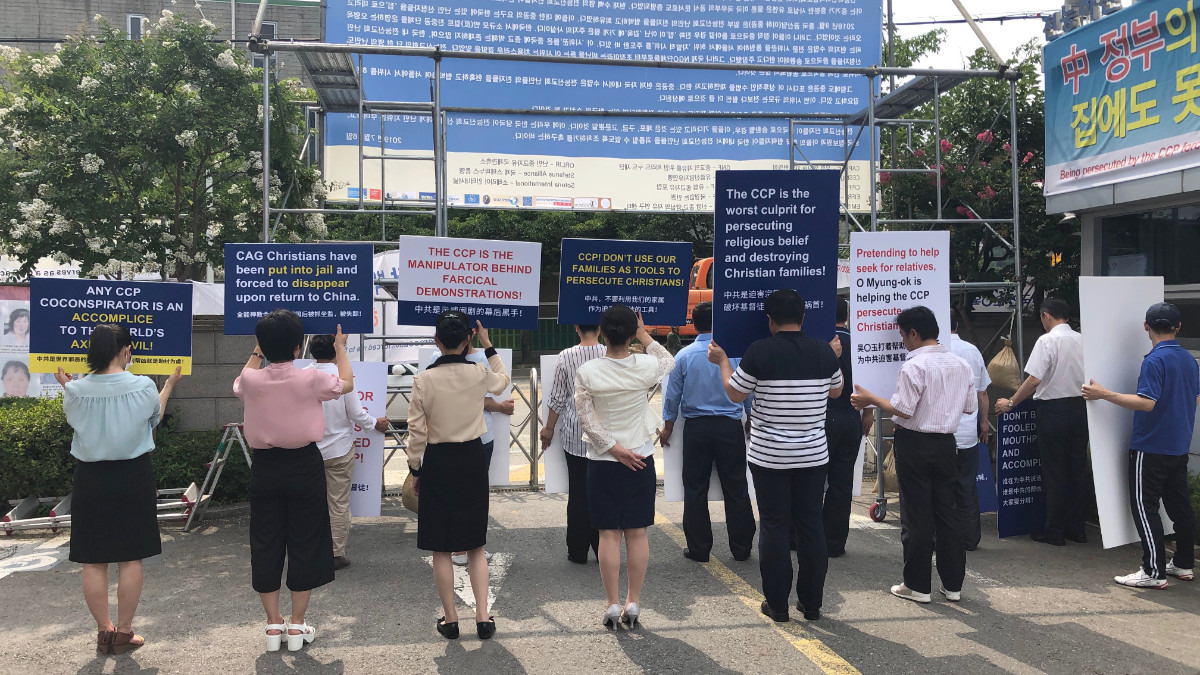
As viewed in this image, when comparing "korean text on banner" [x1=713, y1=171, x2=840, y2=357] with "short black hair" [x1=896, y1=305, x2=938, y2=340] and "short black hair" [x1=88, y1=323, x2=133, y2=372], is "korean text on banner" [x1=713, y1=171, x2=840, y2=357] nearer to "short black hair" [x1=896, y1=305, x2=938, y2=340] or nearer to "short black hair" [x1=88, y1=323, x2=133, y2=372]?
"short black hair" [x1=896, y1=305, x2=938, y2=340]

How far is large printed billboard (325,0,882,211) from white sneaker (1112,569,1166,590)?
23.9 ft

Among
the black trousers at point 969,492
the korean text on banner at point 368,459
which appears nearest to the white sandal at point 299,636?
the korean text on banner at point 368,459

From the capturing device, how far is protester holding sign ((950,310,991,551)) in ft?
20.0

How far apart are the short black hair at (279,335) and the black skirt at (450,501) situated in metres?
0.89

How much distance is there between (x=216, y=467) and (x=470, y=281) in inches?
116

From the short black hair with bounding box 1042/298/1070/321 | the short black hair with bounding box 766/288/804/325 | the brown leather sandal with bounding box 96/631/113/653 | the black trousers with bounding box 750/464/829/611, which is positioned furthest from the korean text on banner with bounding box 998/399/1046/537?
the brown leather sandal with bounding box 96/631/113/653

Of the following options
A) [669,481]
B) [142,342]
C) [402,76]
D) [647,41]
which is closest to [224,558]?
[142,342]

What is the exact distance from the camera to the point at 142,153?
412 inches

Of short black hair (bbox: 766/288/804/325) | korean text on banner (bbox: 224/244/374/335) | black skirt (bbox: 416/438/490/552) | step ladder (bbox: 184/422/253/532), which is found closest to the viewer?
black skirt (bbox: 416/438/490/552)

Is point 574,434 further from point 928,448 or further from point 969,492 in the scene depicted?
point 969,492

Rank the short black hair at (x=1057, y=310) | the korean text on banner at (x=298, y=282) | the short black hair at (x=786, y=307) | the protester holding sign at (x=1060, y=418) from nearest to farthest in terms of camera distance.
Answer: the short black hair at (x=786, y=307) → the korean text on banner at (x=298, y=282) → the protester holding sign at (x=1060, y=418) → the short black hair at (x=1057, y=310)

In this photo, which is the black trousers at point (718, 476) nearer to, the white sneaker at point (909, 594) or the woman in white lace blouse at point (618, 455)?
the white sneaker at point (909, 594)

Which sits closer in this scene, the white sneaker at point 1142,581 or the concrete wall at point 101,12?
the white sneaker at point 1142,581

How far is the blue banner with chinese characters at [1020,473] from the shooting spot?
6699 mm
